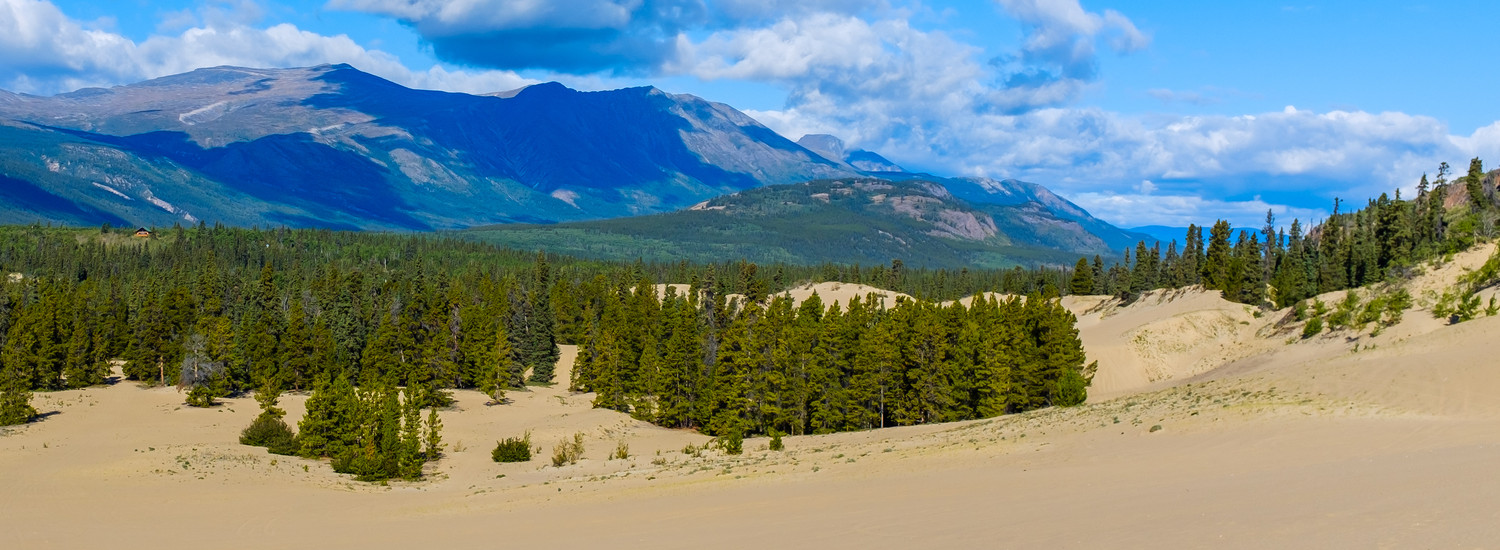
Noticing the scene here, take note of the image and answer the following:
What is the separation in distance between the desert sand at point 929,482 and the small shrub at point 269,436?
→ 1.24 metres

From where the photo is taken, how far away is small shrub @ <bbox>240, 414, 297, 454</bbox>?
51.5 m

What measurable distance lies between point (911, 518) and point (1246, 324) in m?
72.4

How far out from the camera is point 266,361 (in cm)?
7525

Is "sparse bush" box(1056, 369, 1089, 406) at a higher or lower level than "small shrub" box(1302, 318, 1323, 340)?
lower

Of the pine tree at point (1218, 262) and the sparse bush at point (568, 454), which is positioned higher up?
the pine tree at point (1218, 262)

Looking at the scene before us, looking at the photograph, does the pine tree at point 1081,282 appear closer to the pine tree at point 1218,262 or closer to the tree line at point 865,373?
the pine tree at point 1218,262

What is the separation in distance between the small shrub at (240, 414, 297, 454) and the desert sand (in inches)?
48.7

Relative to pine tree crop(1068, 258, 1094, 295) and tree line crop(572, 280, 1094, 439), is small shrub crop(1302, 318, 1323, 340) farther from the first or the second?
pine tree crop(1068, 258, 1094, 295)

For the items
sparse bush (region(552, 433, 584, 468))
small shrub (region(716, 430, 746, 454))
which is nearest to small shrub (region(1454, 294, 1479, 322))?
small shrub (region(716, 430, 746, 454))

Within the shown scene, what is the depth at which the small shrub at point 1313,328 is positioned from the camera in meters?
69.2

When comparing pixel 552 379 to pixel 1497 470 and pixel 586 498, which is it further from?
pixel 1497 470

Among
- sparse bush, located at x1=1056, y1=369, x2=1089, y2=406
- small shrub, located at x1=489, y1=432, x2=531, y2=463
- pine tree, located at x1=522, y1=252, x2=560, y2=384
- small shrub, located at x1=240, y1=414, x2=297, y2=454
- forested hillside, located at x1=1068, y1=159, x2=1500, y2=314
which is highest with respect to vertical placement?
forested hillside, located at x1=1068, y1=159, x2=1500, y2=314

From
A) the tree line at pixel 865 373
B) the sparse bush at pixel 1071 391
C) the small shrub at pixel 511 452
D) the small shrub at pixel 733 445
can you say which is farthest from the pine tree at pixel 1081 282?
the small shrub at pixel 511 452

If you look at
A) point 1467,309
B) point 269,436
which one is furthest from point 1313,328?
point 269,436
